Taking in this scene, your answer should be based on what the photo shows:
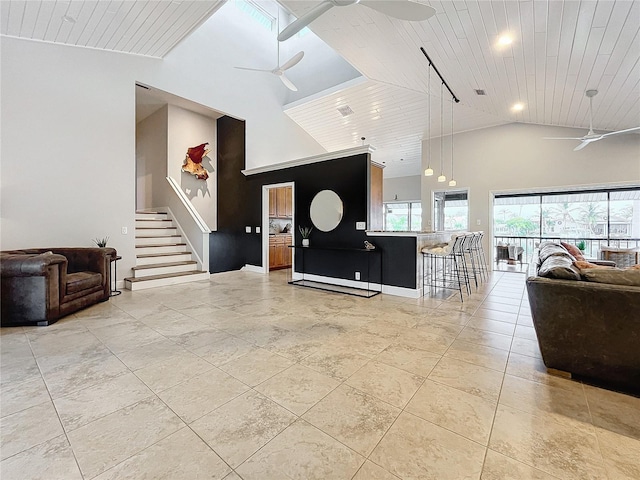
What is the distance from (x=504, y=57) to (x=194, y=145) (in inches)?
265

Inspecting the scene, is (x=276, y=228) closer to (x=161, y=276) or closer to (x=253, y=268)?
(x=253, y=268)

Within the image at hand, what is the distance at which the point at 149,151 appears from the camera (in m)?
7.52

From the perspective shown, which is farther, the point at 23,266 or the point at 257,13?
the point at 257,13

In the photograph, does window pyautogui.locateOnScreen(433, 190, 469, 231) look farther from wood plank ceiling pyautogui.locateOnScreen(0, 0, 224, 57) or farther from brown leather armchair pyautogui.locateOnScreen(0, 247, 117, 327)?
brown leather armchair pyautogui.locateOnScreen(0, 247, 117, 327)

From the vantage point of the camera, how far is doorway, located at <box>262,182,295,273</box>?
270 inches

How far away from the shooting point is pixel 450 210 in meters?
8.93

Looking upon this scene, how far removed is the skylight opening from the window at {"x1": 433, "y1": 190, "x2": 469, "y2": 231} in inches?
259

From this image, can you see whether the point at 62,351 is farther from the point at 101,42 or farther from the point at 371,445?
the point at 101,42

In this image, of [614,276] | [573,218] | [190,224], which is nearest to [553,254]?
[614,276]

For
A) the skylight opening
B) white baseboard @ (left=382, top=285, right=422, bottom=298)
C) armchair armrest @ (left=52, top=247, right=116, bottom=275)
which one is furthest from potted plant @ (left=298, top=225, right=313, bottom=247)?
the skylight opening

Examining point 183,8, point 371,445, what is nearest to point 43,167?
point 183,8

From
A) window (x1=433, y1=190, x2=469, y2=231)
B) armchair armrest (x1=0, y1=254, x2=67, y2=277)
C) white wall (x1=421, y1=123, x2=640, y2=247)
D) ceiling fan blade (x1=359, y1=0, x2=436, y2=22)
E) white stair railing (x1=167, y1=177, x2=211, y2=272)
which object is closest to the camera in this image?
ceiling fan blade (x1=359, y1=0, x2=436, y2=22)

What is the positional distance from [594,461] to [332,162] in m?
4.90

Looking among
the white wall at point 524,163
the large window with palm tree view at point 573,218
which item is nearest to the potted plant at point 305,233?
the white wall at point 524,163
